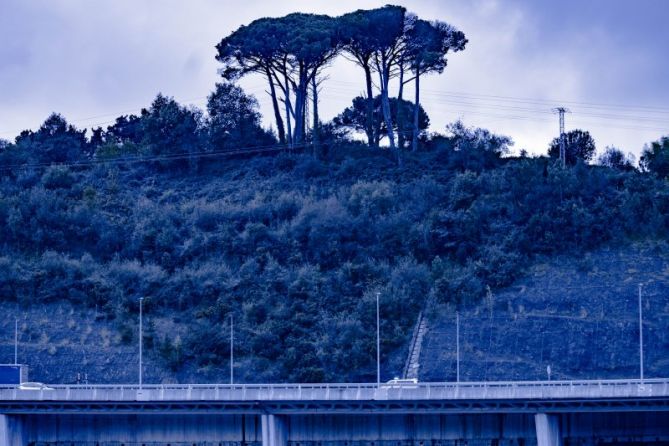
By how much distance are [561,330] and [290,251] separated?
23.0m

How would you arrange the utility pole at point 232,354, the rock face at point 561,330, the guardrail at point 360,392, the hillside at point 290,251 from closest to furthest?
the guardrail at point 360,392, the utility pole at point 232,354, the rock face at point 561,330, the hillside at point 290,251

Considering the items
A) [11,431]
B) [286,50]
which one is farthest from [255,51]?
[11,431]

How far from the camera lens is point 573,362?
269 feet

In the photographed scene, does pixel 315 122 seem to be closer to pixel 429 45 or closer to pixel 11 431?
pixel 429 45

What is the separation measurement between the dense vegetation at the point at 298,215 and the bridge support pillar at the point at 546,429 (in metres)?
15.8

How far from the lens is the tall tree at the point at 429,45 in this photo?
111938mm

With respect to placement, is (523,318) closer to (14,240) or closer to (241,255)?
(241,255)

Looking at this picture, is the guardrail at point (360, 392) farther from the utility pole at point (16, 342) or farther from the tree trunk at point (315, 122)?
the tree trunk at point (315, 122)

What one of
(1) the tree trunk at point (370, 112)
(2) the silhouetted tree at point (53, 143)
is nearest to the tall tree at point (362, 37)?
(1) the tree trunk at point (370, 112)

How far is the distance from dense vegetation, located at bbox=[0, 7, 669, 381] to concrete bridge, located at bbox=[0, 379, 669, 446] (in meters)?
10.4

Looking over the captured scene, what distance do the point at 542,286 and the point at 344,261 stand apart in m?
14.8

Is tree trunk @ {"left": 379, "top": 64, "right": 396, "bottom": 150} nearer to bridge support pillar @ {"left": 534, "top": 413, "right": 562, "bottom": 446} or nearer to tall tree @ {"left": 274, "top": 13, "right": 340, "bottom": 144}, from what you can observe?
tall tree @ {"left": 274, "top": 13, "right": 340, "bottom": 144}

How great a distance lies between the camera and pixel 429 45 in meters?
112

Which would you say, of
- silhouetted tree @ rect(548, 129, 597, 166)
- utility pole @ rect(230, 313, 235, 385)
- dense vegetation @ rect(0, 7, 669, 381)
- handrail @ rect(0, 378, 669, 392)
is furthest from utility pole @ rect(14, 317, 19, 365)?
silhouetted tree @ rect(548, 129, 597, 166)
